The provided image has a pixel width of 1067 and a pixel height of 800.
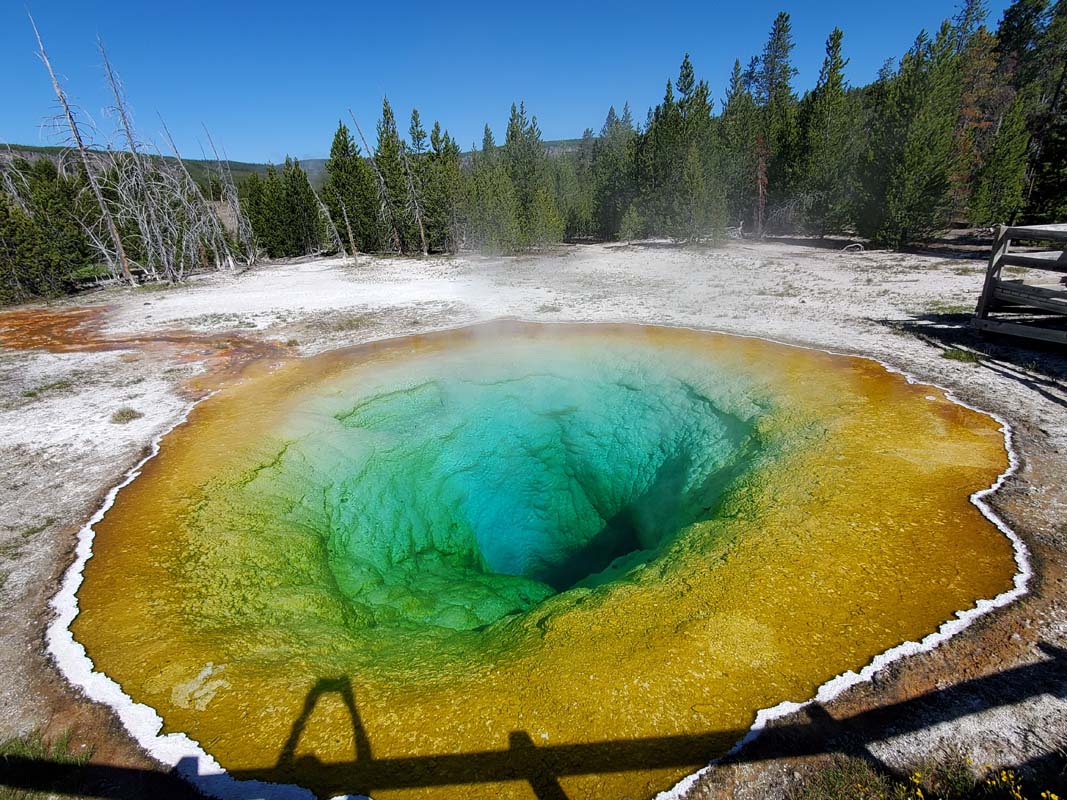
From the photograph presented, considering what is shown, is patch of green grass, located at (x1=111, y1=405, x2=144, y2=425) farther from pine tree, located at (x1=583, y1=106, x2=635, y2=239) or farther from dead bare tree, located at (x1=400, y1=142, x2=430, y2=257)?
pine tree, located at (x1=583, y1=106, x2=635, y2=239)

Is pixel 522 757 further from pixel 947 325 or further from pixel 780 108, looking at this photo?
pixel 780 108

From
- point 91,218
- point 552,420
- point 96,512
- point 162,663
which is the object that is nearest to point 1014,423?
point 552,420

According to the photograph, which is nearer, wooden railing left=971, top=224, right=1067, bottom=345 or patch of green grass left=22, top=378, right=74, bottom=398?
wooden railing left=971, top=224, right=1067, bottom=345

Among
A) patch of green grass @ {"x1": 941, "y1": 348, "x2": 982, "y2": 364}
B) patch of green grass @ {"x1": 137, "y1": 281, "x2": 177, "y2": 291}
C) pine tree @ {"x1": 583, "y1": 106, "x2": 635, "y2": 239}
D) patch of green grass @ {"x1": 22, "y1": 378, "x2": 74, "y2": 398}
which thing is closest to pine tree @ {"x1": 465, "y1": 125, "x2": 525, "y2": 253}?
pine tree @ {"x1": 583, "y1": 106, "x2": 635, "y2": 239}

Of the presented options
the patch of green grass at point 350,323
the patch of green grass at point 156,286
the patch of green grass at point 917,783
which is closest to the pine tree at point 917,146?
the patch of green grass at point 350,323

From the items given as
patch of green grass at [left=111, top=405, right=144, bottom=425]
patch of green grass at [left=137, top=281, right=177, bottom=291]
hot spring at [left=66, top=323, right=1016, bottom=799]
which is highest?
patch of green grass at [left=137, top=281, right=177, bottom=291]
